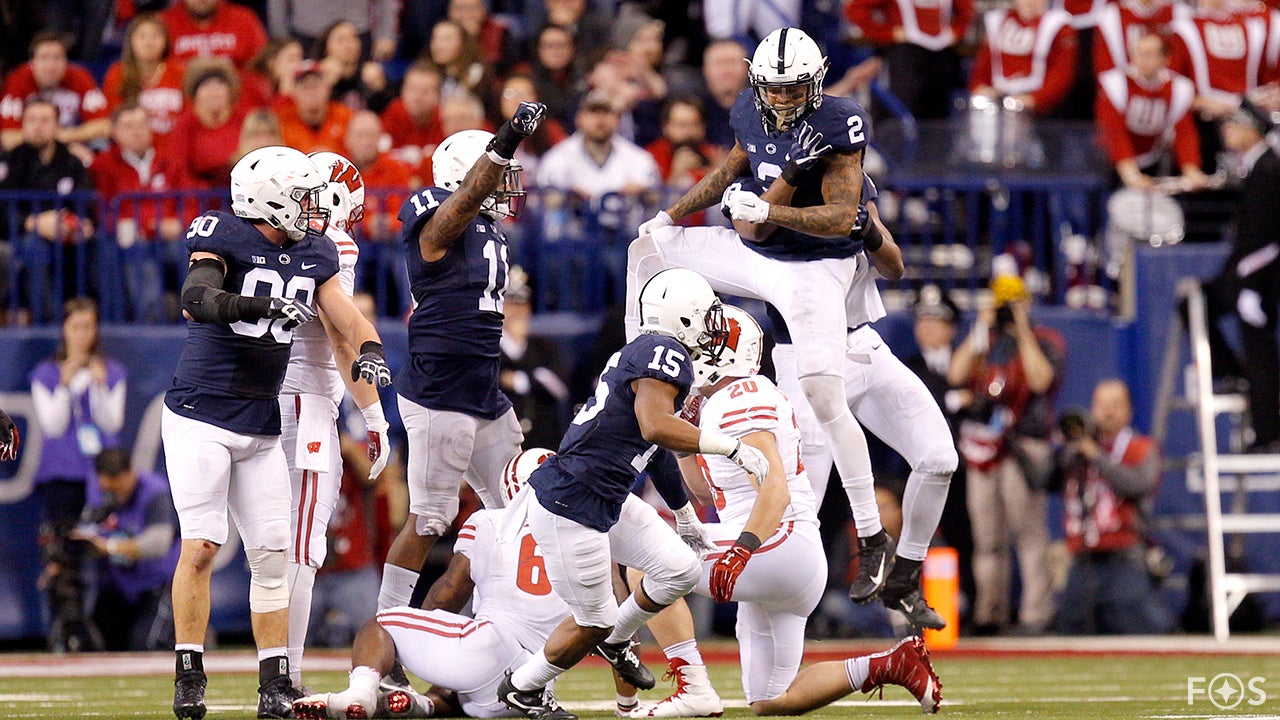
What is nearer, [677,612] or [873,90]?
[677,612]

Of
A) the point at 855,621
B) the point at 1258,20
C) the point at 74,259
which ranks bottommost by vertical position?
the point at 855,621

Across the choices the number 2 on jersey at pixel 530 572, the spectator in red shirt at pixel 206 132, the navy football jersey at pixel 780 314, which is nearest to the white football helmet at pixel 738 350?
the navy football jersey at pixel 780 314

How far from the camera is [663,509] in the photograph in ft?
37.5

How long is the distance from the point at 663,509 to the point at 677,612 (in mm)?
3340

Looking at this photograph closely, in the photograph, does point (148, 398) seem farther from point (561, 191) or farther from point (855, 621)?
point (855, 621)

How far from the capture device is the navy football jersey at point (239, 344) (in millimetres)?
7629

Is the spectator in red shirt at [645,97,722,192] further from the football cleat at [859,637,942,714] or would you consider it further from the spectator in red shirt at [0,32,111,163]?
the football cleat at [859,637,942,714]

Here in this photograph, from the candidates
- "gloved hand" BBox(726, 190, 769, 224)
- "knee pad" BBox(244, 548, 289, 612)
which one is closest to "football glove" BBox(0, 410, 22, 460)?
"knee pad" BBox(244, 548, 289, 612)

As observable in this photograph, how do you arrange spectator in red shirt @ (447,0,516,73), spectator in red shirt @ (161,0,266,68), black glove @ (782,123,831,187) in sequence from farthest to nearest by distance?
spectator in red shirt @ (447,0,516,73) < spectator in red shirt @ (161,0,266,68) < black glove @ (782,123,831,187)

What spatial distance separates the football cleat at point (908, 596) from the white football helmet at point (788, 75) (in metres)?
1.98

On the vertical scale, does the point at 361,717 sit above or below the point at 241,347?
below

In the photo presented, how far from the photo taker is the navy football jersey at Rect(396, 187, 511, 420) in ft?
28.2

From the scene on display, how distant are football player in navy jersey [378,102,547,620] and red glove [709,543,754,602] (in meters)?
1.82

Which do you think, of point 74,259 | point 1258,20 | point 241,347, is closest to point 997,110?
point 1258,20
